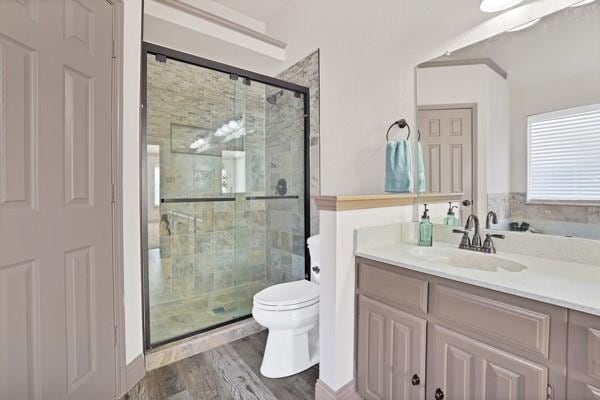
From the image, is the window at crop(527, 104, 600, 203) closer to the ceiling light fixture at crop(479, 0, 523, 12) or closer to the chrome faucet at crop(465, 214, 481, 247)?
the chrome faucet at crop(465, 214, 481, 247)

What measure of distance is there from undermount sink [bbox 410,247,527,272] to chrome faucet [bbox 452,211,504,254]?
4 centimetres

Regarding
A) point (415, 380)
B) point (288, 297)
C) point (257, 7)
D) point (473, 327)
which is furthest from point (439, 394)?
point (257, 7)

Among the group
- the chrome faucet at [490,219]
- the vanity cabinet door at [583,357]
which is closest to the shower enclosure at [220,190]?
the chrome faucet at [490,219]

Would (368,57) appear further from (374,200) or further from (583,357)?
(583,357)

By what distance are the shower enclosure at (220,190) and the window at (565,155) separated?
1734 millimetres

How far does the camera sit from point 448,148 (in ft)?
5.65

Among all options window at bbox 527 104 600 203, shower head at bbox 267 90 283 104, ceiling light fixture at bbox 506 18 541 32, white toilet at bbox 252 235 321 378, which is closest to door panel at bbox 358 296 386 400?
white toilet at bbox 252 235 321 378

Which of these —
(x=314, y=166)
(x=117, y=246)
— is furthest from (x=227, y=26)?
(x=117, y=246)

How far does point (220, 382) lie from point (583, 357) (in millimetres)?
1693

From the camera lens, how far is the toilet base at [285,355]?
5.76 feet

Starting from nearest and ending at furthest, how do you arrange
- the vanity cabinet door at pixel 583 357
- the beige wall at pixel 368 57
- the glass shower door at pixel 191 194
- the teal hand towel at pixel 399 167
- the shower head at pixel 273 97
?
the vanity cabinet door at pixel 583 357
the beige wall at pixel 368 57
the teal hand towel at pixel 399 167
the glass shower door at pixel 191 194
the shower head at pixel 273 97

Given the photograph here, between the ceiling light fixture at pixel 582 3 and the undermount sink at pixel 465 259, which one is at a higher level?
the ceiling light fixture at pixel 582 3

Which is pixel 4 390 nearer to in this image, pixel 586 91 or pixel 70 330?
pixel 70 330

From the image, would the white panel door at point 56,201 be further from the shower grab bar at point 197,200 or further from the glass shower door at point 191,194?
the shower grab bar at point 197,200
